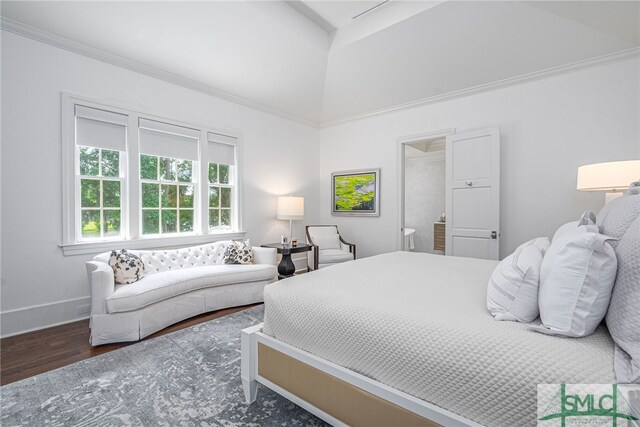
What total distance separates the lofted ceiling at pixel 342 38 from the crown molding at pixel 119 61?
0.06 ft

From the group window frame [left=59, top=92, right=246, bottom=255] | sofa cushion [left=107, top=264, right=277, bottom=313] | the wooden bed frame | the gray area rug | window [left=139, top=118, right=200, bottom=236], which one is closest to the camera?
the wooden bed frame

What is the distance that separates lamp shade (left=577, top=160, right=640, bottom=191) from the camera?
2482 millimetres

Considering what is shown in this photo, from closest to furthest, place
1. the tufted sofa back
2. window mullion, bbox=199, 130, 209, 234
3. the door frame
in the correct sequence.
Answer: the tufted sofa back → window mullion, bbox=199, 130, 209, 234 → the door frame

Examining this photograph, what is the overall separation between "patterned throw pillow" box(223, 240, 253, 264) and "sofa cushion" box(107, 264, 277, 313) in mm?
156

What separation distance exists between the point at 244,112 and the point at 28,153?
2.60m

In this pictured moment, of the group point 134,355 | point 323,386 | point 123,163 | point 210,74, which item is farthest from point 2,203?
point 323,386

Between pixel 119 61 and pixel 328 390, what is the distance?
390 cm

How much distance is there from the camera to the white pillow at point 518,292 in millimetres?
1203

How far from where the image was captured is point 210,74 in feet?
12.7

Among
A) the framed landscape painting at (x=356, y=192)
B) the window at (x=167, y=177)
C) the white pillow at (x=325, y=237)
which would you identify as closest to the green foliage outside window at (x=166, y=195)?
the window at (x=167, y=177)

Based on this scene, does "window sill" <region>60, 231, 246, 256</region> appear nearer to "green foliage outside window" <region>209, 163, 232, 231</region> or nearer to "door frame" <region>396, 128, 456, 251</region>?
"green foliage outside window" <region>209, 163, 232, 231</region>

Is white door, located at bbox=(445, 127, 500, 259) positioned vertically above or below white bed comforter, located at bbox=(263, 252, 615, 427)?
above

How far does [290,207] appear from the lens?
481 cm

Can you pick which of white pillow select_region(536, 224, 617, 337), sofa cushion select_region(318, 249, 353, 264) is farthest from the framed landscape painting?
white pillow select_region(536, 224, 617, 337)
